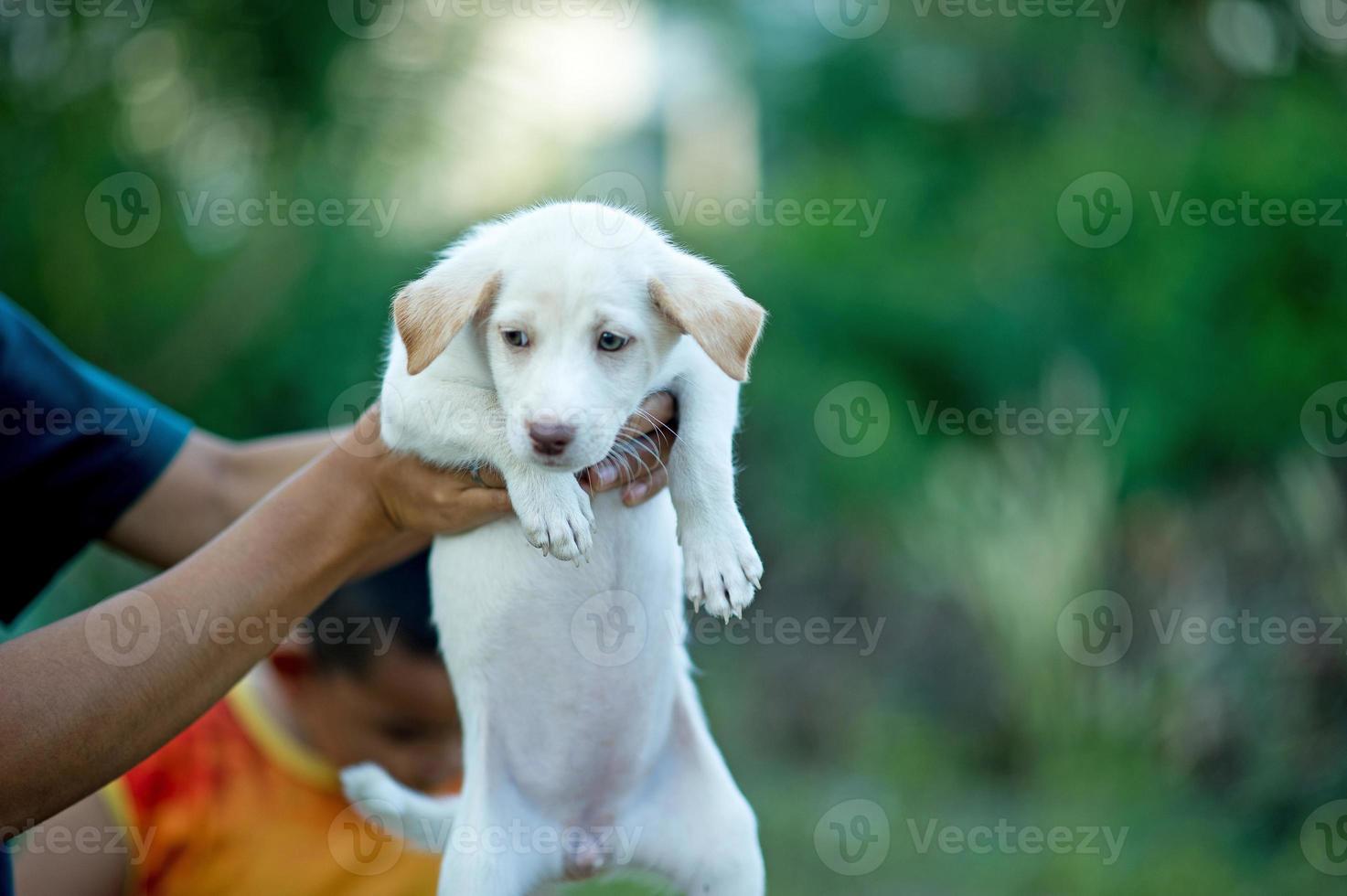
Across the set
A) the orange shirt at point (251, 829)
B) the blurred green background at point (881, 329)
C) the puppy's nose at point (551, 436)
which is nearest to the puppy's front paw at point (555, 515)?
the puppy's nose at point (551, 436)

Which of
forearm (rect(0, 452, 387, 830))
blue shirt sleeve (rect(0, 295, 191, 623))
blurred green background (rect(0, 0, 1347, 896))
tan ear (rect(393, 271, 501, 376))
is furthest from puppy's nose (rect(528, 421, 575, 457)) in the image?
blurred green background (rect(0, 0, 1347, 896))

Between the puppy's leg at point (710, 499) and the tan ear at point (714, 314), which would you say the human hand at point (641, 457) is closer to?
the puppy's leg at point (710, 499)

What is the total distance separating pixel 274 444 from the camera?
325 centimetres

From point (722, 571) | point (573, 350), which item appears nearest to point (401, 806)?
point (722, 571)

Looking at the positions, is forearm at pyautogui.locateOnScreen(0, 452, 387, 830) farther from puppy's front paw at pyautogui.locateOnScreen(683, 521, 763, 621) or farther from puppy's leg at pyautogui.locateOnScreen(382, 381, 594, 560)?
puppy's front paw at pyautogui.locateOnScreen(683, 521, 763, 621)

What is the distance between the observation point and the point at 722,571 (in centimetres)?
214

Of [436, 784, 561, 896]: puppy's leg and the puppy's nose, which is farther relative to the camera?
[436, 784, 561, 896]: puppy's leg

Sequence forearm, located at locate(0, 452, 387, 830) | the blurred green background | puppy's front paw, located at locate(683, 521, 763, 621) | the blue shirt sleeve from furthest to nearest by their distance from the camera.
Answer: the blurred green background → the blue shirt sleeve → puppy's front paw, located at locate(683, 521, 763, 621) → forearm, located at locate(0, 452, 387, 830)

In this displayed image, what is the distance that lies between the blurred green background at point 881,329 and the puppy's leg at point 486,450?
355 cm

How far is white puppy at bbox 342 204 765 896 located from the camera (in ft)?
7.21

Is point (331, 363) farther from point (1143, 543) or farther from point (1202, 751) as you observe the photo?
point (1202, 751)

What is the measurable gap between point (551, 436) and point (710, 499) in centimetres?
36

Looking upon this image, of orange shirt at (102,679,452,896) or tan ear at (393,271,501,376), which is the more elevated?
tan ear at (393,271,501,376)

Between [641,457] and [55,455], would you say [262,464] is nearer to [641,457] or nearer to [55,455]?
[55,455]
